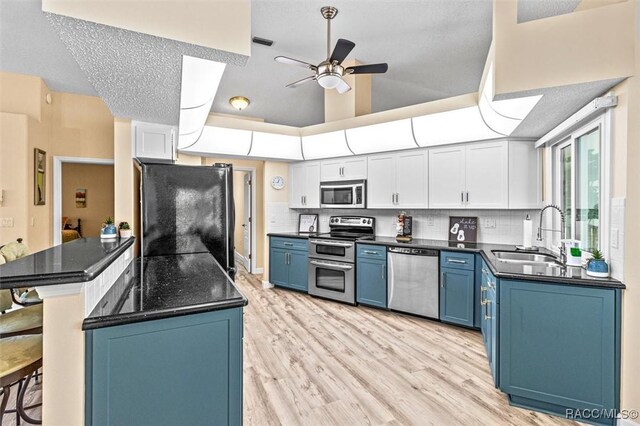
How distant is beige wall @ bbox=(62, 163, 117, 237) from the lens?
772 cm

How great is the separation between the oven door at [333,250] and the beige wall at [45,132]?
11.5 feet

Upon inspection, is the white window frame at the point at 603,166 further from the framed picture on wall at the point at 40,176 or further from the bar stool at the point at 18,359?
the framed picture on wall at the point at 40,176

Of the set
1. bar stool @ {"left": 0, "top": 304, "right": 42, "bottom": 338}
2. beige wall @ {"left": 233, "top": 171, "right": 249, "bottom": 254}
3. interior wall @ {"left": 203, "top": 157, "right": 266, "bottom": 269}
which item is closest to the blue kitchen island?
bar stool @ {"left": 0, "top": 304, "right": 42, "bottom": 338}

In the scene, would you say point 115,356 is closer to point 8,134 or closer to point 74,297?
point 74,297

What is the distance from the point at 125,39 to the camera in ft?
5.06

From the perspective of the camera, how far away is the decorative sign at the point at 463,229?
404 centimetres

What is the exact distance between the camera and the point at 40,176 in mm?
4512

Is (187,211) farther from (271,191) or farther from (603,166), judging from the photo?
(603,166)

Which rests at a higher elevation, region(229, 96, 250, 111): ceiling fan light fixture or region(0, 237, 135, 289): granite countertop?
region(229, 96, 250, 111): ceiling fan light fixture

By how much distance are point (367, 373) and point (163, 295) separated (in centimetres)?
175

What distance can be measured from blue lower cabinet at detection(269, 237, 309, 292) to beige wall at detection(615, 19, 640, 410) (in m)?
3.60

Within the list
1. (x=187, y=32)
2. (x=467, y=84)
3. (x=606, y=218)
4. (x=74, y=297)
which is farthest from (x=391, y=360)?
(x=467, y=84)

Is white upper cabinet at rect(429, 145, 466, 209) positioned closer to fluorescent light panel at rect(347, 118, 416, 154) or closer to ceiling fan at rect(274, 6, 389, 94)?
fluorescent light panel at rect(347, 118, 416, 154)

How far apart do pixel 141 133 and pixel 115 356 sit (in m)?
2.56
